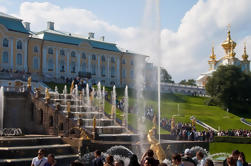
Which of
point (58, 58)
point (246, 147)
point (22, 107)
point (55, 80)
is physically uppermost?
point (58, 58)

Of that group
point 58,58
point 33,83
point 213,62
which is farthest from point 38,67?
point 213,62

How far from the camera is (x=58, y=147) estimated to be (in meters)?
17.6

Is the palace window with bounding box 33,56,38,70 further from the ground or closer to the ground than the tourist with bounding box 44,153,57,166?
further from the ground

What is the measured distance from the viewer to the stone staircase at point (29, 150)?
1577cm

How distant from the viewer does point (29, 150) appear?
1655cm

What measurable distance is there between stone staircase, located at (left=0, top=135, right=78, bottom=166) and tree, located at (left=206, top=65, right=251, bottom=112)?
38394mm

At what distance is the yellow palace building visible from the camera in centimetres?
4675

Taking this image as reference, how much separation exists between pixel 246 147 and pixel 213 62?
60.9 m

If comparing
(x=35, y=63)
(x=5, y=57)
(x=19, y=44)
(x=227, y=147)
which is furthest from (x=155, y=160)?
(x=35, y=63)

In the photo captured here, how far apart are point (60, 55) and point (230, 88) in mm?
25158

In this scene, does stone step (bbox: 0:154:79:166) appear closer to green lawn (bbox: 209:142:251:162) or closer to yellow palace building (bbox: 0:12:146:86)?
green lawn (bbox: 209:142:251:162)

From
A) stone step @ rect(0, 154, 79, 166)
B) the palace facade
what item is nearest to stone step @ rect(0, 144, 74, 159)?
stone step @ rect(0, 154, 79, 166)

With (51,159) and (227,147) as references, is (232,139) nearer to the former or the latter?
(227,147)

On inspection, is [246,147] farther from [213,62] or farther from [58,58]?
[213,62]
